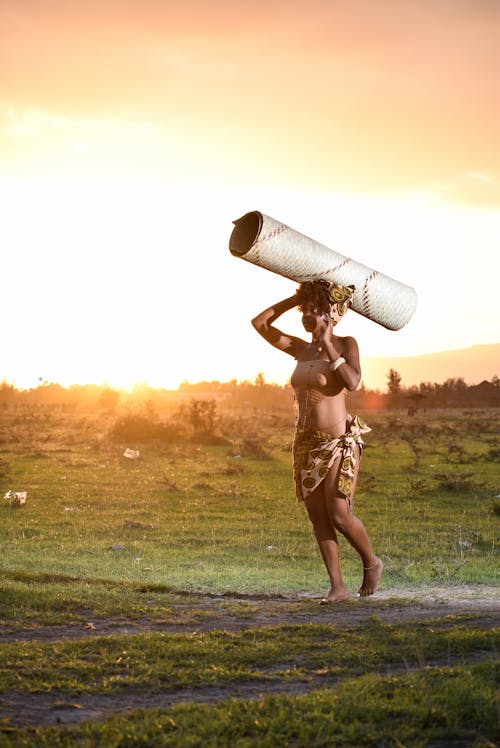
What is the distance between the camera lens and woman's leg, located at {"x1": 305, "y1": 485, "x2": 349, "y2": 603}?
8.35 metres

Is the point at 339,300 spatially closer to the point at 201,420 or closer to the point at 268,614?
the point at 268,614

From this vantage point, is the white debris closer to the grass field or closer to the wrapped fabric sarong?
the grass field

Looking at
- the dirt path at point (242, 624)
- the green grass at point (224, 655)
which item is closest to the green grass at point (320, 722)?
the dirt path at point (242, 624)

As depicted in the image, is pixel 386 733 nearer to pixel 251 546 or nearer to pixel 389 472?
pixel 251 546

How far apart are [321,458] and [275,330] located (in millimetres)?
1248

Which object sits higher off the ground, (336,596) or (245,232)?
(245,232)

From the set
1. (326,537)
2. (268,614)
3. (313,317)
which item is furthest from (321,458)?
(268,614)

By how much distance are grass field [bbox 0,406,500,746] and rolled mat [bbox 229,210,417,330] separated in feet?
8.50

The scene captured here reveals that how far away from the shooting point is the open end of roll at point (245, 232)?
27.1 feet

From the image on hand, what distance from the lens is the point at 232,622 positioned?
24.3 ft

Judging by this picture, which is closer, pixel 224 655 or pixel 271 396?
pixel 224 655

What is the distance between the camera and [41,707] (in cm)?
494

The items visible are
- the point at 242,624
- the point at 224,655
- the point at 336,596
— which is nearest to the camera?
the point at 224,655

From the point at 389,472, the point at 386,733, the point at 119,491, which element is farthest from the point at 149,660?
the point at 389,472
